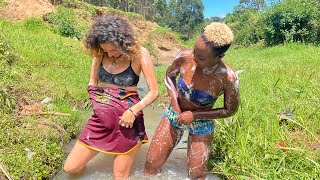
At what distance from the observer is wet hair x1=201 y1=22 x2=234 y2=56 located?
2.77 metres

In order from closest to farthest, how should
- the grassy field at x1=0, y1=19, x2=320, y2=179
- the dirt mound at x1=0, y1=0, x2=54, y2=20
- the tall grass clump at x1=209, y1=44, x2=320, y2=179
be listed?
the tall grass clump at x1=209, y1=44, x2=320, y2=179 < the grassy field at x1=0, y1=19, x2=320, y2=179 < the dirt mound at x1=0, y1=0, x2=54, y2=20

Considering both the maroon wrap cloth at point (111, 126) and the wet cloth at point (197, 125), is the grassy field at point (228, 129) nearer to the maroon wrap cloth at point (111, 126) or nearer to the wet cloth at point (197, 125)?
the wet cloth at point (197, 125)

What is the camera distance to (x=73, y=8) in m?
19.4

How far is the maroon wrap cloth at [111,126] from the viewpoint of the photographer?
3.28m

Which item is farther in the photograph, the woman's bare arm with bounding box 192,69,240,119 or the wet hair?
the woman's bare arm with bounding box 192,69,240,119

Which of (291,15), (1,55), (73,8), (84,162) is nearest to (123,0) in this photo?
(73,8)

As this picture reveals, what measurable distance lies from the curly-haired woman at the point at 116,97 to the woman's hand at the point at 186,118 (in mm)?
293

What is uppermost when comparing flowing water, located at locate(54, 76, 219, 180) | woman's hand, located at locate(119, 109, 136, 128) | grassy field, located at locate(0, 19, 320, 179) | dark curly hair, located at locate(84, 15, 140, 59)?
dark curly hair, located at locate(84, 15, 140, 59)

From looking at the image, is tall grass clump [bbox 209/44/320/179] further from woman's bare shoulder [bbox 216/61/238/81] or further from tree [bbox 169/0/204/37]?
tree [bbox 169/0/204/37]

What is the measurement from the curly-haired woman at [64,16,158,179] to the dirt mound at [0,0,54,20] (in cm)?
1129

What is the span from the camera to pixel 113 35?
3152 mm

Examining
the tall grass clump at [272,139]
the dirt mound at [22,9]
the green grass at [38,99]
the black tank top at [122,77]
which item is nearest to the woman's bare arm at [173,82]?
the black tank top at [122,77]

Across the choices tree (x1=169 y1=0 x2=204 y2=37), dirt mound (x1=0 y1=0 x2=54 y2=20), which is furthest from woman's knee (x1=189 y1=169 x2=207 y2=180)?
tree (x1=169 y1=0 x2=204 y2=37)

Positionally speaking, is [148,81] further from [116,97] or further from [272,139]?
[272,139]
